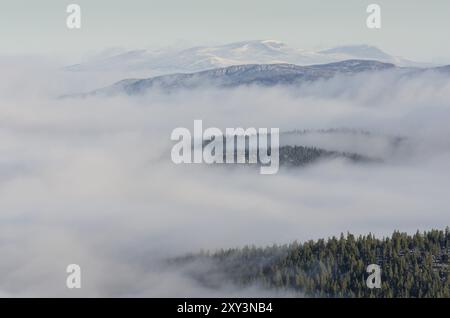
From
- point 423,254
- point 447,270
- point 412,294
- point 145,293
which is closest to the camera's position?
point 412,294
